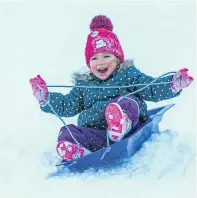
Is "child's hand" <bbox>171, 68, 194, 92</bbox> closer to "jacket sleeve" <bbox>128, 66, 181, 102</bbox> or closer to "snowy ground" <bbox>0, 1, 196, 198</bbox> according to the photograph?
"jacket sleeve" <bbox>128, 66, 181, 102</bbox>

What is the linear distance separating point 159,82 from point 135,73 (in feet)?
0.26

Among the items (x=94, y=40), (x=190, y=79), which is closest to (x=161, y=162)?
(x=190, y=79)

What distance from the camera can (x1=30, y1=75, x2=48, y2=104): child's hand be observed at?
134cm

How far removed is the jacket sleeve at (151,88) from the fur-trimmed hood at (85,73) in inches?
0.8

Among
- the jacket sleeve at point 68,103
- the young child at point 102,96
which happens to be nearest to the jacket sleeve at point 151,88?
the young child at point 102,96

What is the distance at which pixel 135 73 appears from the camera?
1.38 meters

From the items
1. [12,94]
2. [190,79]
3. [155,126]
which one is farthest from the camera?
[12,94]

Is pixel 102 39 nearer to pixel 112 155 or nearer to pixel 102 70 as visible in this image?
pixel 102 70

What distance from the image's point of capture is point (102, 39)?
138 cm

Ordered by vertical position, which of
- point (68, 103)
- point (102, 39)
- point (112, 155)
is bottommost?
point (112, 155)

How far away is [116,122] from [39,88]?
0.72 feet

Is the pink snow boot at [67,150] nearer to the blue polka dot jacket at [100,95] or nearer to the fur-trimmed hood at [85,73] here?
the blue polka dot jacket at [100,95]

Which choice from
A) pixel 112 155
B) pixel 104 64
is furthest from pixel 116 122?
pixel 104 64

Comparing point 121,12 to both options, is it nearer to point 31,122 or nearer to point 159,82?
point 159,82
